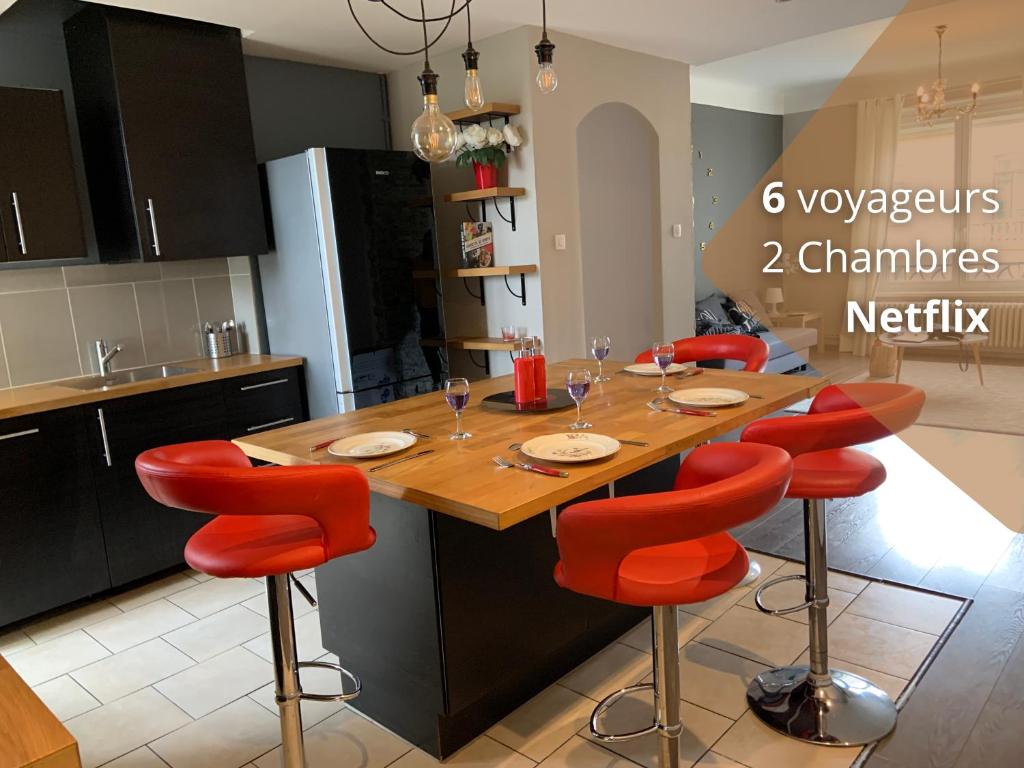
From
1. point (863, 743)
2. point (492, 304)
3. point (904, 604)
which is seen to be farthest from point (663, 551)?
point (492, 304)

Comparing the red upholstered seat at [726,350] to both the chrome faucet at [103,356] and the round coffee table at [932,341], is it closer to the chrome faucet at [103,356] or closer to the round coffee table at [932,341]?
the round coffee table at [932,341]

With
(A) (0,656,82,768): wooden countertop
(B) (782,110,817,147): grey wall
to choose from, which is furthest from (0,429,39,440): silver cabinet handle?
(B) (782,110,817,147): grey wall

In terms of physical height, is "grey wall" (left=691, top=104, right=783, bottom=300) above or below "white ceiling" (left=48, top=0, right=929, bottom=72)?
below

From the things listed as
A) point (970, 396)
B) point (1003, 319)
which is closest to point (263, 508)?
point (1003, 319)

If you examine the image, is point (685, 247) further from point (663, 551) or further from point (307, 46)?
point (663, 551)

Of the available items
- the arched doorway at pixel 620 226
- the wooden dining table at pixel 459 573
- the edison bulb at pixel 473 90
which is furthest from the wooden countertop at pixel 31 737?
the arched doorway at pixel 620 226

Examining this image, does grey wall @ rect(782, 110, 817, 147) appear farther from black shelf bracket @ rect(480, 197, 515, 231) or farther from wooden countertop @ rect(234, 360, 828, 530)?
wooden countertop @ rect(234, 360, 828, 530)

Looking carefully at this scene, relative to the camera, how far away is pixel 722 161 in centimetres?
755

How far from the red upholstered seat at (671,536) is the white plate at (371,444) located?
1.76 feet

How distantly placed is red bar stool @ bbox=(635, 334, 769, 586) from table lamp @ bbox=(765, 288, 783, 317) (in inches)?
215

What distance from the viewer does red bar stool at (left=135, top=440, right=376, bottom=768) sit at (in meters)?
1.48

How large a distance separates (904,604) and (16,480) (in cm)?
332

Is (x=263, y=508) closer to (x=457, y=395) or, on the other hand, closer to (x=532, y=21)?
(x=457, y=395)

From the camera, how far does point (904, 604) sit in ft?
8.99
